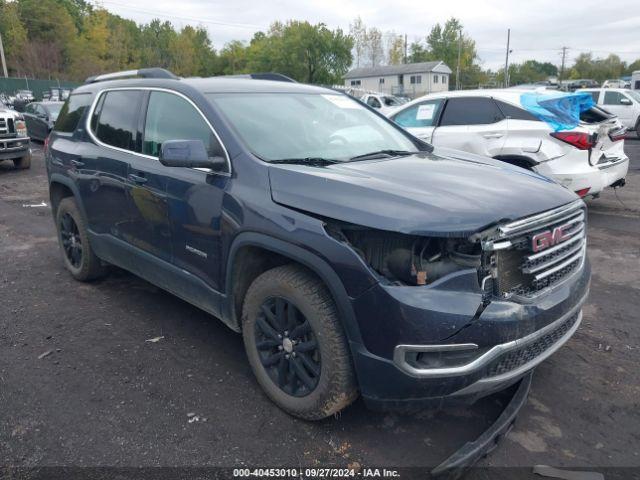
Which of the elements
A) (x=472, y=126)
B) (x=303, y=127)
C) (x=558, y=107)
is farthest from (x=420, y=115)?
(x=303, y=127)

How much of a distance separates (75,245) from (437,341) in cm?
403

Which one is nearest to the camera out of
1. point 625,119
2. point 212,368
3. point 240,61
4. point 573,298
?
point 573,298

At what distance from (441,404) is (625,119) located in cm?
1990

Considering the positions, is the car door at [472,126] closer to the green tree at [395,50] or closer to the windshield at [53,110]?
the windshield at [53,110]

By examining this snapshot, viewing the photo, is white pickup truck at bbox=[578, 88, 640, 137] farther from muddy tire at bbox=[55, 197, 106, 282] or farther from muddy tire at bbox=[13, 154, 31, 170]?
muddy tire at bbox=[55, 197, 106, 282]

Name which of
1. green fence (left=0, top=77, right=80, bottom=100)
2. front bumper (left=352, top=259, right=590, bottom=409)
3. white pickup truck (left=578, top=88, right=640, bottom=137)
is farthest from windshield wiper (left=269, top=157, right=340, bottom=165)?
green fence (left=0, top=77, right=80, bottom=100)

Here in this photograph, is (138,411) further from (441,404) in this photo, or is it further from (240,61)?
(240,61)

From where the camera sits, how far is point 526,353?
261 cm

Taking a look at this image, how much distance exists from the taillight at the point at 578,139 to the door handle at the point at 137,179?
16.5ft

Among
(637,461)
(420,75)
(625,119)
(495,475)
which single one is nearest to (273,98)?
(495,475)

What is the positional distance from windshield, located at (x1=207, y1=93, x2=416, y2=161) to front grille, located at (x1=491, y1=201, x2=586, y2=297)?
1.26 meters

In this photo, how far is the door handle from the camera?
149 inches

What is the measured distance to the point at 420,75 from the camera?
71188mm

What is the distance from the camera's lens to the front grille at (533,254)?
8.21 feet
